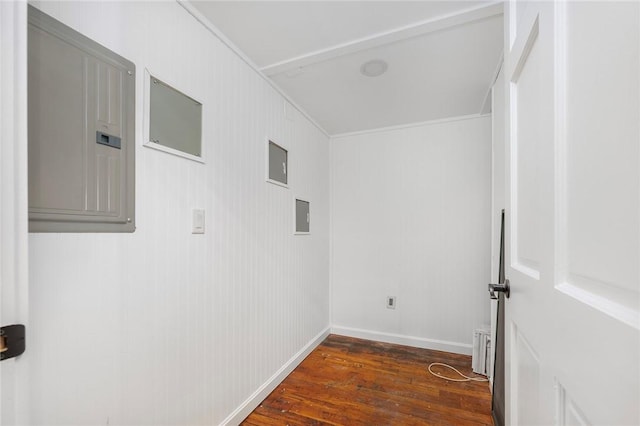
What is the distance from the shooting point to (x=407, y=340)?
9.69 ft

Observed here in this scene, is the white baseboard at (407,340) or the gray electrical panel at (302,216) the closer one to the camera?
the gray electrical panel at (302,216)

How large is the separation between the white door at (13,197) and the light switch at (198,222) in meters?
0.76

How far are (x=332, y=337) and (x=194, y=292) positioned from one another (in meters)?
2.12

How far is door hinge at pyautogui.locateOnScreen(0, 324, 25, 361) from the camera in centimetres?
63

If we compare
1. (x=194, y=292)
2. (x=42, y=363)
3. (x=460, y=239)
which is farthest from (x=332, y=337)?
(x=42, y=363)

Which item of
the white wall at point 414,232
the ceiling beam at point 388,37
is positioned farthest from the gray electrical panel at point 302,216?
the ceiling beam at point 388,37

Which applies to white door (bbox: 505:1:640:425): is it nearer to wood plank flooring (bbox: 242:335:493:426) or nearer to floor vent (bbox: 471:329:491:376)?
wood plank flooring (bbox: 242:335:493:426)

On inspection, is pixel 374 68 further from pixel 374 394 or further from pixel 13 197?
pixel 374 394

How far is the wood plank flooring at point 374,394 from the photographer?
181 cm

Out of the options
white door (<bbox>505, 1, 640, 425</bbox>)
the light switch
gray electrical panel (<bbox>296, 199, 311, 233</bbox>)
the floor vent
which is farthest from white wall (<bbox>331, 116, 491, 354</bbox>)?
white door (<bbox>505, 1, 640, 425</bbox>)

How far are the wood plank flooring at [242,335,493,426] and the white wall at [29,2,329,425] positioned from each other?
257mm

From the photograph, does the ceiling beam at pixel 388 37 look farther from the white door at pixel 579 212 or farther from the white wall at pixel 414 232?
the white wall at pixel 414 232

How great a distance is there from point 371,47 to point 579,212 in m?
1.64

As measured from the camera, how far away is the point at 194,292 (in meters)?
1.45
